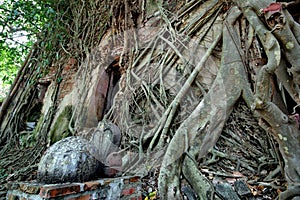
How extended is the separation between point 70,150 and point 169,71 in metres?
1.61

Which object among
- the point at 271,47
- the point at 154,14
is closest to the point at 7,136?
the point at 154,14

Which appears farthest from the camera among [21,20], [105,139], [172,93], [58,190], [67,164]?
[21,20]

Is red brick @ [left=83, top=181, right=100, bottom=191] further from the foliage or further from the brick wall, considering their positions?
the foliage

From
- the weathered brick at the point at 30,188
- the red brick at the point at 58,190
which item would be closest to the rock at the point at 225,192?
the red brick at the point at 58,190

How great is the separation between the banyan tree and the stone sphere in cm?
3

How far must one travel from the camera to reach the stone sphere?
1.13 meters

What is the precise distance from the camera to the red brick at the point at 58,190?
1.00m

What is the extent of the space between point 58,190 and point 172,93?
1.65 m

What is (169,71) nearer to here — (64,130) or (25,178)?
(64,130)

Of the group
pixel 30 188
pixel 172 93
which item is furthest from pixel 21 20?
pixel 30 188

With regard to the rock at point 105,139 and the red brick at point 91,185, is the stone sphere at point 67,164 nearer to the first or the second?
the red brick at point 91,185

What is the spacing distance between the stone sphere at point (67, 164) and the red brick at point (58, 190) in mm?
66

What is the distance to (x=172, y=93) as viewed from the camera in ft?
8.03

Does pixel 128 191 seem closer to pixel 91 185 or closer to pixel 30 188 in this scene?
pixel 91 185
